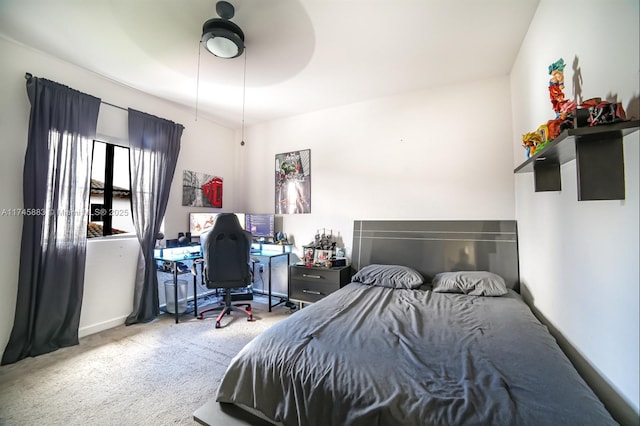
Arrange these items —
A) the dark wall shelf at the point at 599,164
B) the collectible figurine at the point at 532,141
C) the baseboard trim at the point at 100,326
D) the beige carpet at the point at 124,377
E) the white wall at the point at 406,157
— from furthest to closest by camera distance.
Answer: the white wall at the point at 406,157 < the baseboard trim at the point at 100,326 < the beige carpet at the point at 124,377 < the collectible figurine at the point at 532,141 < the dark wall shelf at the point at 599,164

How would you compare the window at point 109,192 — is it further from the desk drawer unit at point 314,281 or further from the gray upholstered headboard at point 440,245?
the gray upholstered headboard at point 440,245

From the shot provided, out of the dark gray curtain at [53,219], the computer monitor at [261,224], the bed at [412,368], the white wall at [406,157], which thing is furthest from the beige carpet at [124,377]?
the white wall at [406,157]

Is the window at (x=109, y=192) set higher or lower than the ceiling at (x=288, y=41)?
lower

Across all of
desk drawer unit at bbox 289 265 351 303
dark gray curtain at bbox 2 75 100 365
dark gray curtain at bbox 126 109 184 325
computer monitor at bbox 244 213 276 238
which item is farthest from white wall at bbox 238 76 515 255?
dark gray curtain at bbox 2 75 100 365

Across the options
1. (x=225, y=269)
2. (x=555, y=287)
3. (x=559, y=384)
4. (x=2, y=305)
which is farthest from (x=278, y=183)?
(x=559, y=384)

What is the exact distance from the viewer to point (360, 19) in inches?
81.2

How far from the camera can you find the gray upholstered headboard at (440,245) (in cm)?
275

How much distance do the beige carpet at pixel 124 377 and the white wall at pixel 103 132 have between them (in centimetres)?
38

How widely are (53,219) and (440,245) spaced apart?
Answer: 395 cm

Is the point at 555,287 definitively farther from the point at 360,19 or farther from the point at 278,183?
the point at 278,183

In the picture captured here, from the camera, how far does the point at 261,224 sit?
4.05 meters

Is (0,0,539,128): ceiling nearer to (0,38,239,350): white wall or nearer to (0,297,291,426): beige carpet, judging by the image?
(0,38,239,350): white wall

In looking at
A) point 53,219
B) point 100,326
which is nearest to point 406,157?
point 53,219

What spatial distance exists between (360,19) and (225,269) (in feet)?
9.14
